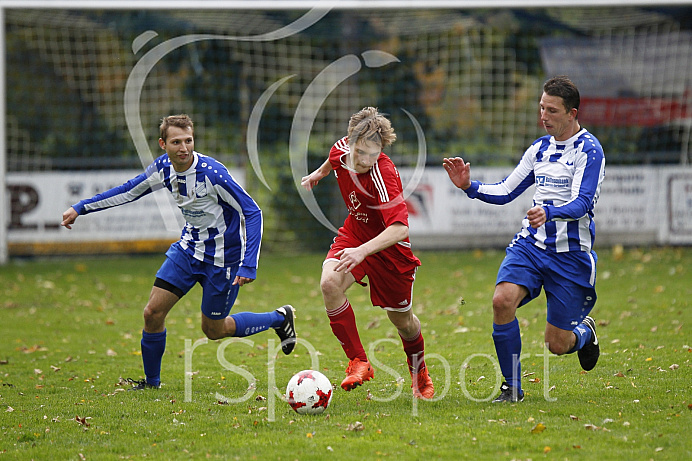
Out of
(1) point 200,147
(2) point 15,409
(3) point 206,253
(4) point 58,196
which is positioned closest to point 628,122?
(1) point 200,147

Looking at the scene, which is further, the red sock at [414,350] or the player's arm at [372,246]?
the red sock at [414,350]

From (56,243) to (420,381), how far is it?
1128 cm

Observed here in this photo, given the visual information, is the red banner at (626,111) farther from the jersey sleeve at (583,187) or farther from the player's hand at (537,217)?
the player's hand at (537,217)

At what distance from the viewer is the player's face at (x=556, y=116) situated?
17.4 ft

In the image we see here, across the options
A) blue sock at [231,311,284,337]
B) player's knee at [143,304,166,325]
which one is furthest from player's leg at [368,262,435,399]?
player's knee at [143,304,166,325]

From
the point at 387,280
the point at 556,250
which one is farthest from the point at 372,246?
the point at 556,250

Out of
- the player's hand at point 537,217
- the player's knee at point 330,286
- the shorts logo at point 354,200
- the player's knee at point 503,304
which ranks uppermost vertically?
the shorts logo at point 354,200

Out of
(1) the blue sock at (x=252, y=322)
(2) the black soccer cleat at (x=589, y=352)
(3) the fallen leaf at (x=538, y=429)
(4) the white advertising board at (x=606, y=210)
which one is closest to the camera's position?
(3) the fallen leaf at (x=538, y=429)

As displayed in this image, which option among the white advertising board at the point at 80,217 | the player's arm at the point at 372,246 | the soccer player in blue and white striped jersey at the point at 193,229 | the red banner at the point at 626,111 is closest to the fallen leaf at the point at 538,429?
the player's arm at the point at 372,246

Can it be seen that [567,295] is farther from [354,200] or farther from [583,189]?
[354,200]

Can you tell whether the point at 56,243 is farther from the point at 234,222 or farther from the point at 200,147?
the point at 234,222

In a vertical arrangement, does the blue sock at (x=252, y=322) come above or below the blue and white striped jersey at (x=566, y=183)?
below

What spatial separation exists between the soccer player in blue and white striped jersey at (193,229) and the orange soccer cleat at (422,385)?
1597 mm

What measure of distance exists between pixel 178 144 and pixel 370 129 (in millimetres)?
1630
